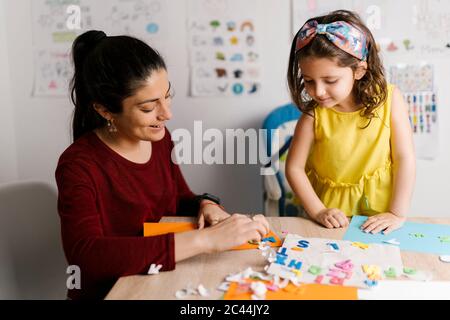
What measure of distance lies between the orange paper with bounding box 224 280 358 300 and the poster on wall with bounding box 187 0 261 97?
4.78 ft

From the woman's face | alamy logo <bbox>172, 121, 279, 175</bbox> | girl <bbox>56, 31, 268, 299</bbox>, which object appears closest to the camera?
girl <bbox>56, 31, 268, 299</bbox>

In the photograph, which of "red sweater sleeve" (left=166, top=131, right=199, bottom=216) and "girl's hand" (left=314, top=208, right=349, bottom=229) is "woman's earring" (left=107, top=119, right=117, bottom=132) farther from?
"girl's hand" (left=314, top=208, right=349, bottom=229)

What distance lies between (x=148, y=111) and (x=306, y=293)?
1.90ft

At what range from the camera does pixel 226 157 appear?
2465mm

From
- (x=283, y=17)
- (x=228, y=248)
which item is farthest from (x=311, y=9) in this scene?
(x=228, y=248)

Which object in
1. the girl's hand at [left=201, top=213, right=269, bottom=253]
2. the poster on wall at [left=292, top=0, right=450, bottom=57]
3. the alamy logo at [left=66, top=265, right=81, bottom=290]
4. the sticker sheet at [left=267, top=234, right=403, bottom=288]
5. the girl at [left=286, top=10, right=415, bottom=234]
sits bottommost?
the alamy logo at [left=66, top=265, right=81, bottom=290]

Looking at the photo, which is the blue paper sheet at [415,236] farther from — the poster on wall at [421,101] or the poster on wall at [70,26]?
the poster on wall at [70,26]

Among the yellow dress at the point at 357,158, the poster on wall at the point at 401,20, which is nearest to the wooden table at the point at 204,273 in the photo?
the yellow dress at the point at 357,158

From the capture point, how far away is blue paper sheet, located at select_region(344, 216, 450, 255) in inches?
47.4

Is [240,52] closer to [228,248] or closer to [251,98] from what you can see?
[251,98]

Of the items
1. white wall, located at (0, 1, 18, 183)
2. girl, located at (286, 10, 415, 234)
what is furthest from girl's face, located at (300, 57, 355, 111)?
white wall, located at (0, 1, 18, 183)

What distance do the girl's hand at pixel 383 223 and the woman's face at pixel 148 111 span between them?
1.82 ft
